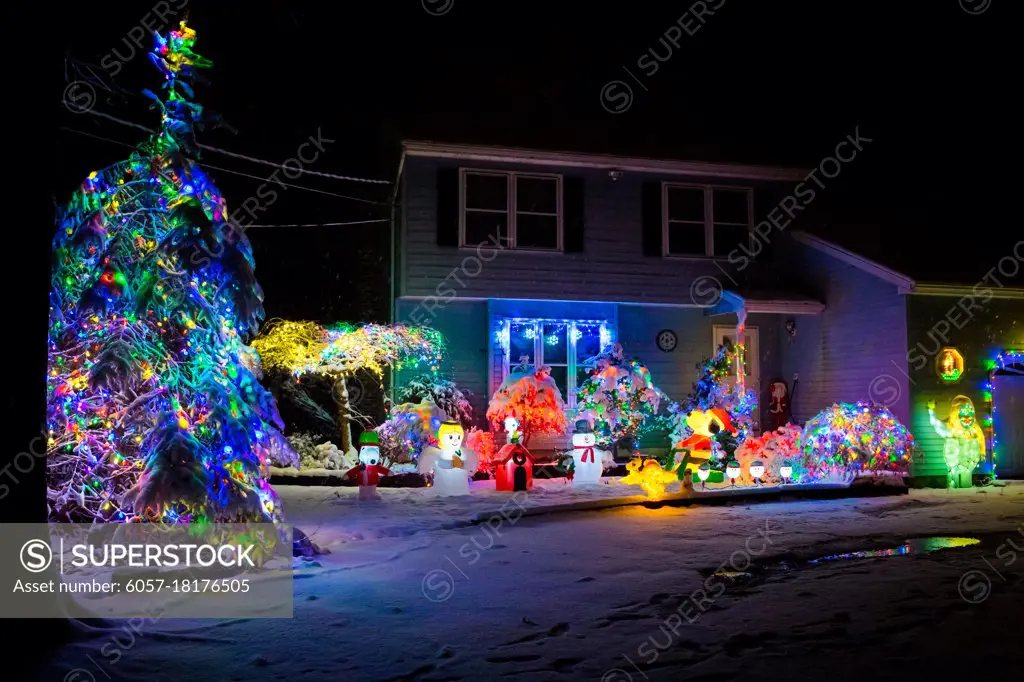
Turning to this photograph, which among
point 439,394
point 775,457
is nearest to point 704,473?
point 775,457

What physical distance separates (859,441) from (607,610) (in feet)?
30.0

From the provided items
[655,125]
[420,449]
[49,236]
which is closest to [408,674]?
[49,236]

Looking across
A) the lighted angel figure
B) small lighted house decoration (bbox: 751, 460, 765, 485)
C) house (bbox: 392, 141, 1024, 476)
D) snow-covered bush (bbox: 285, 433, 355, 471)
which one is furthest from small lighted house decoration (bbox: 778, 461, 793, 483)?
snow-covered bush (bbox: 285, 433, 355, 471)

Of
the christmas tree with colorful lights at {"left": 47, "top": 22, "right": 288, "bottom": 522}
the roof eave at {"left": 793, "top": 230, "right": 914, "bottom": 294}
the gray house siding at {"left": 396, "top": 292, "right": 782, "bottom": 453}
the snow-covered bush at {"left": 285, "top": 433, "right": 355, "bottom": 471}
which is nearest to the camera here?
the christmas tree with colorful lights at {"left": 47, "top": 22, "right": 288, "bottom": 522}

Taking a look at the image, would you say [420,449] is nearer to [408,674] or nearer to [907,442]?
[907,442]

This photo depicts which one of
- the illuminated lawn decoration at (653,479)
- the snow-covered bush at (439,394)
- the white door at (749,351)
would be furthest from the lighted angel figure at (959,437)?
the snow-covered bush at (439,394)

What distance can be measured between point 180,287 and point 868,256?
12.8m

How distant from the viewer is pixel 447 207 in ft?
51.9

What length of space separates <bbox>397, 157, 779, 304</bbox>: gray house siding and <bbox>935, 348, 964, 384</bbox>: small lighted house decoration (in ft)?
15.3

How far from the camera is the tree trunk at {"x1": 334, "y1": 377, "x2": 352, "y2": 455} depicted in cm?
1628

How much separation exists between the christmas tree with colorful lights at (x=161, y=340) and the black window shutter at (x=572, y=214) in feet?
32.6

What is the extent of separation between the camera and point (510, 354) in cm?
1645

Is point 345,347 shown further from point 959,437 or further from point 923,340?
point 959,437

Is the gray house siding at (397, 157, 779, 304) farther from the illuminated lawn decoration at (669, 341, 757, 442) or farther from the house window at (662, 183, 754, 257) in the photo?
the illuminated lawn decoration at (669, 341, 757, 442)
